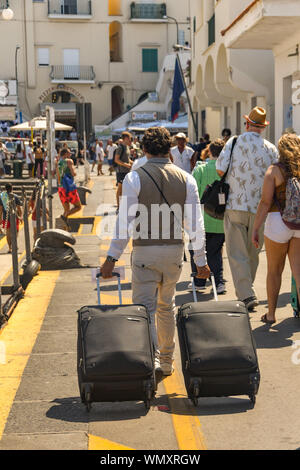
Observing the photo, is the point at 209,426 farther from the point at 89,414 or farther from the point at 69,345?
the point at 69,345

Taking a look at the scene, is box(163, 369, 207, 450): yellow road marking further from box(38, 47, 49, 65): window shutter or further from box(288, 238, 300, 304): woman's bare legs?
box(38, 47, 49, 65): window shutter

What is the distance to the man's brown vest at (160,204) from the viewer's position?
18.8ft

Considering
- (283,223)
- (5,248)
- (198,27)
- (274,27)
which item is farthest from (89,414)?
(198,27)

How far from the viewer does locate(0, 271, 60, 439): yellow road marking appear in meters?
5.96

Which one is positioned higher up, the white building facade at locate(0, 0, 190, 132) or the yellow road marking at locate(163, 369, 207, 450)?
the white building facade at locate(0, 0, 190, 132)

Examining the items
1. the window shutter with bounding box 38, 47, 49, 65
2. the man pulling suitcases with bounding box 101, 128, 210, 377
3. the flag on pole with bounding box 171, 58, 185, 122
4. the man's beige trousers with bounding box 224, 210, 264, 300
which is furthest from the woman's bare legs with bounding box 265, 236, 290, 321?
the window shutter with bounding box 38, 47, 49, 65

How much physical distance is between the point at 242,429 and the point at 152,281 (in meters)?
1.27

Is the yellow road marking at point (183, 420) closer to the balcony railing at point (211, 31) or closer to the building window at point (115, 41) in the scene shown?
the balcony railing at point (211, 31)

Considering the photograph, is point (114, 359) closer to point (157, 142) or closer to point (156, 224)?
point (156, 224)

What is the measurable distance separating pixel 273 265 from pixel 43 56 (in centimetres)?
5032

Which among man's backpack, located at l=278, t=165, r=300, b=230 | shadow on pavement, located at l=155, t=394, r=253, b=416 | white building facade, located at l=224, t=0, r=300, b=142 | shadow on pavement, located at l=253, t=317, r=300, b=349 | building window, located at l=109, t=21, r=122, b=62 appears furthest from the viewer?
building window, located at l=109, t=21, r=122, b=62

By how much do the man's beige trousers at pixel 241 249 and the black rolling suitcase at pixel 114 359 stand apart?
2846 millimetres

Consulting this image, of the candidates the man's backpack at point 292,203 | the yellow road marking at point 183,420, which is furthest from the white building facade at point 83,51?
the yellow road marking at point 183,420

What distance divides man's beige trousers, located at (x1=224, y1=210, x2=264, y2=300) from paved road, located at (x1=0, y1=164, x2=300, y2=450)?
29 centimetres
